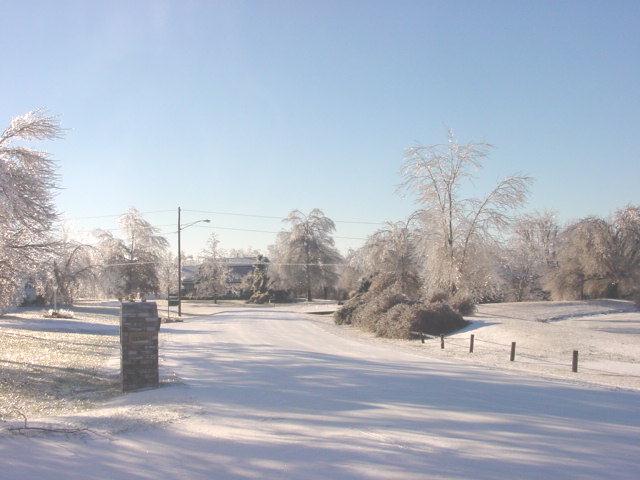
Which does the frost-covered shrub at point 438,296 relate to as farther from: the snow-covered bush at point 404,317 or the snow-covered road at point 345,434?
the snow-covered road at point 345,434

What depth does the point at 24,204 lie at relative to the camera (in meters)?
20.7

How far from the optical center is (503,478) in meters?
6.11

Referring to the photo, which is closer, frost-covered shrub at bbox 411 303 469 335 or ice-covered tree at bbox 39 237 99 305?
frost-covered shrub at bbox 411 303 469 335

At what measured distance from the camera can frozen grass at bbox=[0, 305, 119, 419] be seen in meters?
10.5

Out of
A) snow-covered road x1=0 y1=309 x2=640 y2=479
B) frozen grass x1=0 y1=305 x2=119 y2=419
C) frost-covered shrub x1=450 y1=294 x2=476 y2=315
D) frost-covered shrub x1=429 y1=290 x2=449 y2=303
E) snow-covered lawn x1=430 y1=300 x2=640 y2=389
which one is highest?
frost-covered shrub x1=429 y1=290 x2=449 y2=303

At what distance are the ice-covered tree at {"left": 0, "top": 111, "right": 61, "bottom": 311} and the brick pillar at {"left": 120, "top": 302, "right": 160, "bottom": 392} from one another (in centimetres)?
1108

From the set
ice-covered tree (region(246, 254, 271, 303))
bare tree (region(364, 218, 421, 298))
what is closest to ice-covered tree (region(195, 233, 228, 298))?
ice-covered tree (region(246, 254, 271, 303))

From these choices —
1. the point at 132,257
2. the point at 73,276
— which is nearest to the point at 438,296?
the point at 73,276

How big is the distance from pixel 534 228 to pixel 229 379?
6735cm

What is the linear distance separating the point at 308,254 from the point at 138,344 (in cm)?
7355

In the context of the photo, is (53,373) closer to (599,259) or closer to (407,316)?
(407,316)

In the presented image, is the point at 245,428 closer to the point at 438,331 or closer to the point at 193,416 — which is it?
the point at 193,416

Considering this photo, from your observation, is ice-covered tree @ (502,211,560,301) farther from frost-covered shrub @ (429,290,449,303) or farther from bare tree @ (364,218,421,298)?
frost-covered shrub @ (429,290,449,303)

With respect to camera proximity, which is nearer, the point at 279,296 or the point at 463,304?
the point at 463,304
